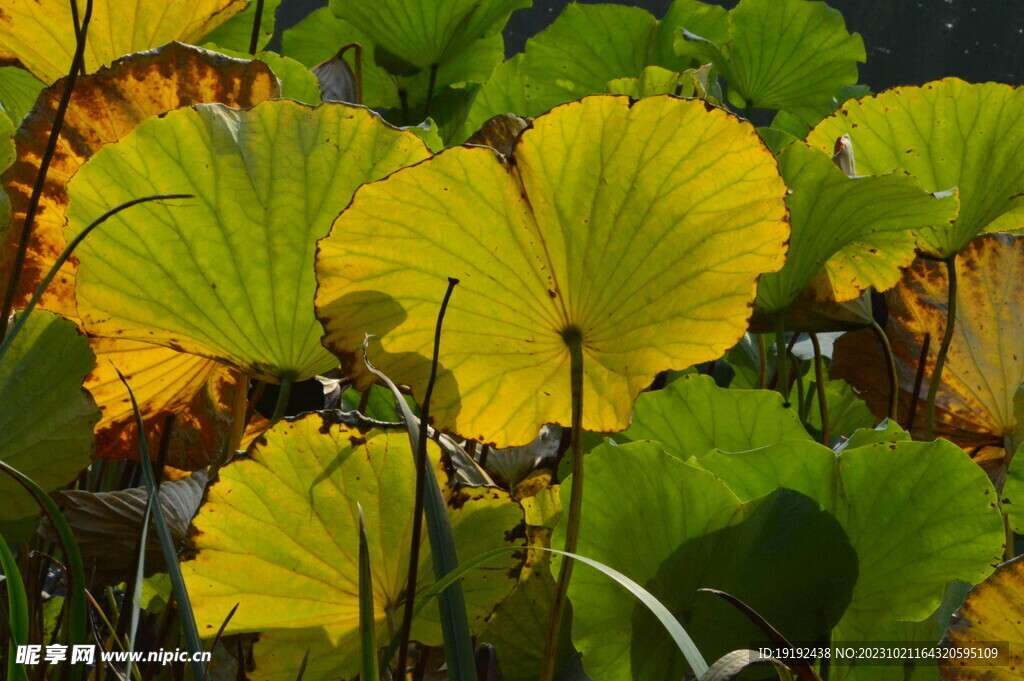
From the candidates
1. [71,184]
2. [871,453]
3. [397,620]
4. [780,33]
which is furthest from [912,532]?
[780,33]

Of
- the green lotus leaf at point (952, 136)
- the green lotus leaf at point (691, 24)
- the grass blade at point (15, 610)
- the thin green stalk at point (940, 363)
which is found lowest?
the grass blade at point (15, 610)

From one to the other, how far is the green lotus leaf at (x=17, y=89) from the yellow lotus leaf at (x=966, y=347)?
50cm

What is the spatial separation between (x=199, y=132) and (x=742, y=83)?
0.59 metres

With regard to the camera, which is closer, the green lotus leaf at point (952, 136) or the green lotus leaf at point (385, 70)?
the green lotus leaf at point (952, 136)

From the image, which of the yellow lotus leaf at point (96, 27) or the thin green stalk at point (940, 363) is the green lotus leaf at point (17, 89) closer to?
the yellow lotus leaf at point (96, 27)

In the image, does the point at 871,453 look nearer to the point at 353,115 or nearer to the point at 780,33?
the point at 353,115

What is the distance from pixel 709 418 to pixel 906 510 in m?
0.09

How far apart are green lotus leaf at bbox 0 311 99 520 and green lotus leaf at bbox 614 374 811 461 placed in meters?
0.19

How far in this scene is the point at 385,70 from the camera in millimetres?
695

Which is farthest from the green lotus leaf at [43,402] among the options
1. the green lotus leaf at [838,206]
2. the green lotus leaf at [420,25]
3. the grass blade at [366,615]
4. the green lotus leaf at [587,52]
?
the green lotus leaf at [587,52]

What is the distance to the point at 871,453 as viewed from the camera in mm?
304

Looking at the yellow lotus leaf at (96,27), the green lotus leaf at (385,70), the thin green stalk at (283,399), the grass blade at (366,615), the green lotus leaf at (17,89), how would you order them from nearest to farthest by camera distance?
the grass blade at (366,615) < the thin green stalk at (283,399) < the yellow lotus leaf at (96,27) < the green lotus leaf at (17,89) < the green lotus leaf at (385,70)

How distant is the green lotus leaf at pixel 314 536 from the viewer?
293mm

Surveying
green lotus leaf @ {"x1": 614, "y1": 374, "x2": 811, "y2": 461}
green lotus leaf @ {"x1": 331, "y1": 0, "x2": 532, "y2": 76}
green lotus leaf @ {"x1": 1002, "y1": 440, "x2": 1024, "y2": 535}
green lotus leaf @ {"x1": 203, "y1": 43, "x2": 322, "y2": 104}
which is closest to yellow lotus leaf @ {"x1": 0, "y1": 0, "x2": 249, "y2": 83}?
green lotus leaf @ {"x1": 203, "y1": 43, "x2": 322, "y2": 104}
